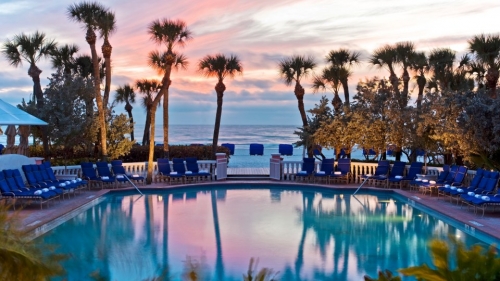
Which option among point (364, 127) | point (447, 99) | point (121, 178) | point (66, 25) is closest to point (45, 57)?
point (66, 25)

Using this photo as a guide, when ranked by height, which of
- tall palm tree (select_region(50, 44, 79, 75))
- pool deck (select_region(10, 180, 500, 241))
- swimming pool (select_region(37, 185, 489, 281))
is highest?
tall palm tree (select_region(50, 44, 79, 75))

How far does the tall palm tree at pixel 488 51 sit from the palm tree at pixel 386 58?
4.38m

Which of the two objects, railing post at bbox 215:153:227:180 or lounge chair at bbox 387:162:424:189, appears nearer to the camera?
lounge chair at bbox 387:162:424:189

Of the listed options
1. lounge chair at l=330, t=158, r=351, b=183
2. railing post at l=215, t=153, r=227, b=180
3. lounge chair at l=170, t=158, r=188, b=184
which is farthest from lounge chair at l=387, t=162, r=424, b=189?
lounge chair at l=170, t=158, r=188, b=184

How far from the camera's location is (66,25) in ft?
67.7

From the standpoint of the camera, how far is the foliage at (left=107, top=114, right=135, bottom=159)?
20.1 m

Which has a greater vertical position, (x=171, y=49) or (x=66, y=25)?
(x=66, y=25)

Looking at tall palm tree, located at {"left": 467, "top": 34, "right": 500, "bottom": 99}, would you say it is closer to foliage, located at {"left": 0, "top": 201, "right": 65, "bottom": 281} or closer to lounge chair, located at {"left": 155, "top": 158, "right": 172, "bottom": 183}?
lounge chair, located at {"left": 155, "top": 158, "right": 172, "bottom": 183}

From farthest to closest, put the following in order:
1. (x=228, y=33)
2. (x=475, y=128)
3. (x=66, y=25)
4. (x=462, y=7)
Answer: (x=228, y=33), (x=66, y=25), (x=462, y=7), (x=475, y=128)

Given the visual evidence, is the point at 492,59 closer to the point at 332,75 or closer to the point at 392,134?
the point at 392,134

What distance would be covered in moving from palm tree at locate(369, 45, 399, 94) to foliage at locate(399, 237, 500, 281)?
1752 centimetres

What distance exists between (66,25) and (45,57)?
155 centimetres

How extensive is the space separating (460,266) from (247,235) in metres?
8.00

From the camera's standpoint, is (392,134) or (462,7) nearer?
(462,7)
